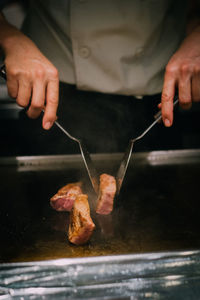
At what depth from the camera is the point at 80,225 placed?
3.88ft

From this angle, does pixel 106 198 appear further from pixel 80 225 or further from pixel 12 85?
pixel 12 85

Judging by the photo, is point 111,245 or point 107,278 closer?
point 107,278

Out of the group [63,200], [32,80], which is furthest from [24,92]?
[63,200]

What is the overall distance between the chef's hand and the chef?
11 millimetres

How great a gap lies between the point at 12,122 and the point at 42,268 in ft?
6.26

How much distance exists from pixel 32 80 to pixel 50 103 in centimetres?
16

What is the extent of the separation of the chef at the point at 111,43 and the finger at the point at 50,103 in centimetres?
12

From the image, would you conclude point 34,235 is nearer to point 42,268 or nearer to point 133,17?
point 42,268

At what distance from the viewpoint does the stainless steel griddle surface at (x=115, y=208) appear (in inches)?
46.3

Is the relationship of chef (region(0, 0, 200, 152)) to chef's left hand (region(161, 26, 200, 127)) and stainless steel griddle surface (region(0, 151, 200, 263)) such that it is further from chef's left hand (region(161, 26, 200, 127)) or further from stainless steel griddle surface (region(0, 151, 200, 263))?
stainless steel griddle surface (region(0, 151, 200, 263))

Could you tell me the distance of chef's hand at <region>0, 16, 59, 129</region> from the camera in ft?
4.83

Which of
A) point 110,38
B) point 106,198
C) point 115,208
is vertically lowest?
point 115,208

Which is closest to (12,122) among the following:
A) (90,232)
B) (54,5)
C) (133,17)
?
(54,5)

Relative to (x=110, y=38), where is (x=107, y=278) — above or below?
below
